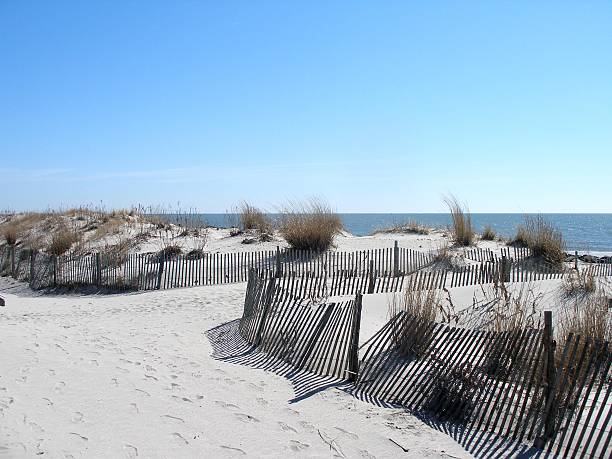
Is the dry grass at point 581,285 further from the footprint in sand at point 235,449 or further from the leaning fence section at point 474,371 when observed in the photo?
the footprint in sand at point 235,449

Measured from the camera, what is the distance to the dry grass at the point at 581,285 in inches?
357

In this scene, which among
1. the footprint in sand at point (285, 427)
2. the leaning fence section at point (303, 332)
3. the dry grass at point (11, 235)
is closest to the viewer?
the footprint in sand at point (285, 427)

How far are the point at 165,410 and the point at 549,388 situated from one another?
134 inches

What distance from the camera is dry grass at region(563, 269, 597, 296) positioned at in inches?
357

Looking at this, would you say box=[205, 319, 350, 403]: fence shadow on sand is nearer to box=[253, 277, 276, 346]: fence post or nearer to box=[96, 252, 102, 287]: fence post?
box=[253, 277, 276, 346]: fence post

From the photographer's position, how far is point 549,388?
4594 millimetres

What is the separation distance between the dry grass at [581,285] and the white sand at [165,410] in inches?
207

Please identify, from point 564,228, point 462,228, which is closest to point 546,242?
point 462,228

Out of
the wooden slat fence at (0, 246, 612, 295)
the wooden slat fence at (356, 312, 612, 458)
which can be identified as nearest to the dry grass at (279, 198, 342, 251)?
the wooden slat fence at (0, 246, 612, 295)

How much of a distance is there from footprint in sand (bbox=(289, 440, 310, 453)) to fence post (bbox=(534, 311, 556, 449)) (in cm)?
185

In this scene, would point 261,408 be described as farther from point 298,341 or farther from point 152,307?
point 152,307

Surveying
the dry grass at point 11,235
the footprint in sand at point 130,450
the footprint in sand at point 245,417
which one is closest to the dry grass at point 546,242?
the footprint in sand at point 245,417

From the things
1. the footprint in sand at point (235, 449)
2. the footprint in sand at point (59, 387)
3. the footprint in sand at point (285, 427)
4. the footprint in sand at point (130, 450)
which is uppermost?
the footprint in sand at point (59, 387)

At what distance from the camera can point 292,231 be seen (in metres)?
19.0
